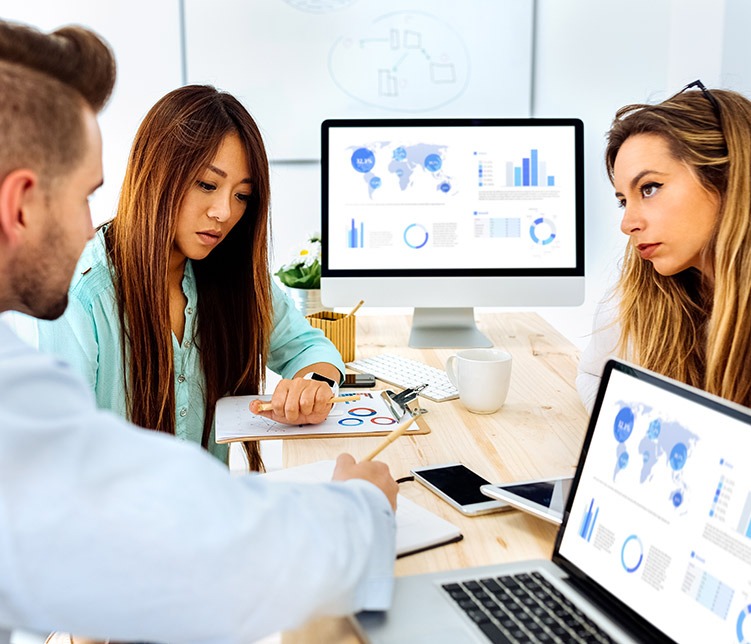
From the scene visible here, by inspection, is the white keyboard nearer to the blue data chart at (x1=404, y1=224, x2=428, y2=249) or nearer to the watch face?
the watch face

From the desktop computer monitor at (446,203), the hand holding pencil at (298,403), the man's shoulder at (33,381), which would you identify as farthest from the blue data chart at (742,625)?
the desktop computer monitor at (446,203)

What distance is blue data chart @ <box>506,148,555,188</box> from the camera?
5.94 ft

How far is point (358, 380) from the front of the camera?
157cm

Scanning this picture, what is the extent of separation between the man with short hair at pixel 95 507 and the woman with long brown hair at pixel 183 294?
617 mm

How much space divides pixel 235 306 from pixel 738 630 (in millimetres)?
1155

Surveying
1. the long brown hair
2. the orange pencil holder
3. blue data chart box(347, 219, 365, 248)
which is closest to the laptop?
the long brown hair

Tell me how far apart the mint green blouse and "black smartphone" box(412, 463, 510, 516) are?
498mm

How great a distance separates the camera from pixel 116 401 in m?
1.44

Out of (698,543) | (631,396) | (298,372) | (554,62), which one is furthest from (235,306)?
(554,62)

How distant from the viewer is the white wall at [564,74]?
2.37 metres

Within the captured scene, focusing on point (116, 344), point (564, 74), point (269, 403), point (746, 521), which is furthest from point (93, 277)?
point (564, 74)

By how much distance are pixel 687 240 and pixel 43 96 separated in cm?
99

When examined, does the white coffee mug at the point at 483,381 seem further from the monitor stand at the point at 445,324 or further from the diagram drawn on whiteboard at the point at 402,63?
the diagram drawn on whiteboard at the point at 402,63

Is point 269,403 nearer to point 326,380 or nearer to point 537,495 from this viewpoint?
point 326,380
